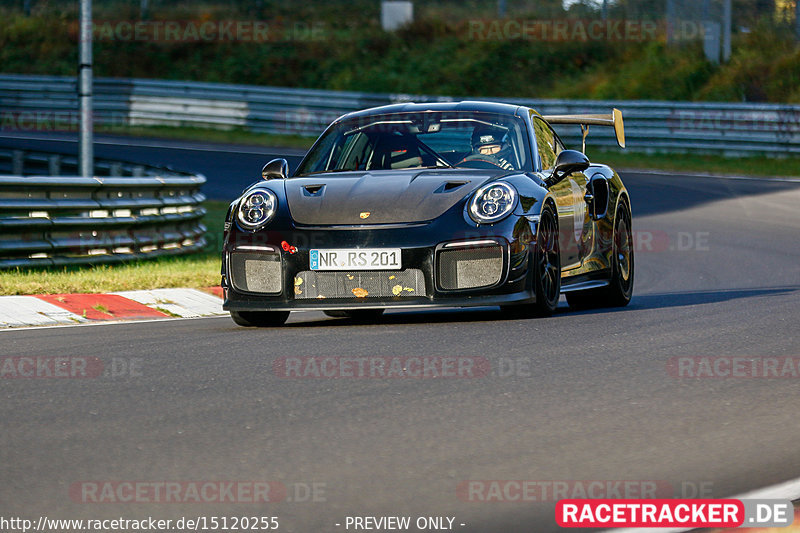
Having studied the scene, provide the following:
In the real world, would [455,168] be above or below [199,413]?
above

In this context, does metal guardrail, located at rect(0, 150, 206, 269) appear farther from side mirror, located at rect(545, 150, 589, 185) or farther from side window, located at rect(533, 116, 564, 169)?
side mirror, located at rect(545, 150, 589, 185)

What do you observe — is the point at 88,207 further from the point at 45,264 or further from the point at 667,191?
the point at 667,191

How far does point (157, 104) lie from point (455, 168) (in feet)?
82.7

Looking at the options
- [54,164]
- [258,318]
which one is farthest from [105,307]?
[54,164]

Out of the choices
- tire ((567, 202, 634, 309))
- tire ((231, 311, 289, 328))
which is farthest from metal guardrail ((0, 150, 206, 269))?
tire ((567, 202, 634, 309))

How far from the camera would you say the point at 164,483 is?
402 centimetres

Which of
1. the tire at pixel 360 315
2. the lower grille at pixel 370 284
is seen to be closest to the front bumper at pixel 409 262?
the lower grille at pixel 370 284

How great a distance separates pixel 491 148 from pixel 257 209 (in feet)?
5.39

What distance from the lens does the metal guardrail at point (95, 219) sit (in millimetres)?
11016

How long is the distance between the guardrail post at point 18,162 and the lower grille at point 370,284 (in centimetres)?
1272

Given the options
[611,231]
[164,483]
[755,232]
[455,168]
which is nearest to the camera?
[164,483]

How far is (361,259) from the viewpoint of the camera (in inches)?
295

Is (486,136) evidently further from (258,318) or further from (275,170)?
(258,318)

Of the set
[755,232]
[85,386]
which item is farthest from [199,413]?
[755,232]
